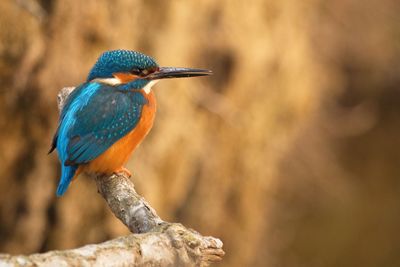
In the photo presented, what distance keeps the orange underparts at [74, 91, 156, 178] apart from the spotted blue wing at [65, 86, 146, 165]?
0.08 ft

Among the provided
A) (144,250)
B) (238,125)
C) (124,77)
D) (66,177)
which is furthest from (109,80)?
(238,125)

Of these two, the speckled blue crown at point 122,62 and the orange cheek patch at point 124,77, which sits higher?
the speckled blue crown at point 122,62

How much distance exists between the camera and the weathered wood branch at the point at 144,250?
2.03 metres

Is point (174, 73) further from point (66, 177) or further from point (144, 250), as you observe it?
point (144, 250)

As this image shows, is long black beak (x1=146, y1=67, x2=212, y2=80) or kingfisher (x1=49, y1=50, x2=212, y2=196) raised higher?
long black beak (x1=146, y1=67, x2=212, y2=80)

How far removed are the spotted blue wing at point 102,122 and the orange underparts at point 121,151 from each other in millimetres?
24

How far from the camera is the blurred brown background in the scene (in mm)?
4289

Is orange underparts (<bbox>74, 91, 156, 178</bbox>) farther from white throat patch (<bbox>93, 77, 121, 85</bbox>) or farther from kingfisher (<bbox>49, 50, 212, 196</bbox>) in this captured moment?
white throat patch (<bbox>93, 77, 121, 85</bbox>)

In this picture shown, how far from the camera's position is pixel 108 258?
2.14 m

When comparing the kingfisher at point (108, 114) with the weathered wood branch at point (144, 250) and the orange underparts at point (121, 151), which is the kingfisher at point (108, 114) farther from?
the weathered wood branch at point (144, 250)

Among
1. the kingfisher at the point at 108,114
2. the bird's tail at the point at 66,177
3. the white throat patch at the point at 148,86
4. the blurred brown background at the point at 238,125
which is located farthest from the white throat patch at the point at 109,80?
the blurred brown background at the point at 238,125

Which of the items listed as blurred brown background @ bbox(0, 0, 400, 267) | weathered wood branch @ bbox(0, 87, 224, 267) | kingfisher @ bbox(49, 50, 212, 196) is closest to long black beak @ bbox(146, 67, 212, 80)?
kingfisher @ bbox(49, 50, 212, 196)

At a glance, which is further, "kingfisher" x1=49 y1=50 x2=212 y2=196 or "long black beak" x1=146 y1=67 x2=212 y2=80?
"long black beak" x1=146 y1=67 x2=212 y2=80

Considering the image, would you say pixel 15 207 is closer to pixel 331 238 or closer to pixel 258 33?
pixel 258 33
